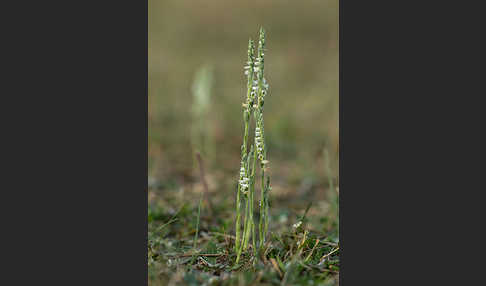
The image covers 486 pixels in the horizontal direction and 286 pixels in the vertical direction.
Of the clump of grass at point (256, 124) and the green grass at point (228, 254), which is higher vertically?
the clump of grass at point (256, 124)

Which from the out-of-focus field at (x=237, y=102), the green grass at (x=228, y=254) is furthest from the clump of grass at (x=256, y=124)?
the out-of-focus field at (x=237, y=102)

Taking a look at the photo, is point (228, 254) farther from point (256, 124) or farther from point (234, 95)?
point (234, 95)

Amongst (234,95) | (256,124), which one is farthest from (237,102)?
(256,124)

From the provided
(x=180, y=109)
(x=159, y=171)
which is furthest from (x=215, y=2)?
(x=159, y=171)

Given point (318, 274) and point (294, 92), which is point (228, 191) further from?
point (294, 92)

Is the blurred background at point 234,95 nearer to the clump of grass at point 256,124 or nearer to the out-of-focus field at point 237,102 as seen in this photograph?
the out-of-focus field at point 237,102

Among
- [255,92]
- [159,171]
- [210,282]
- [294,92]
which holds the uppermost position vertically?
[294,92]
